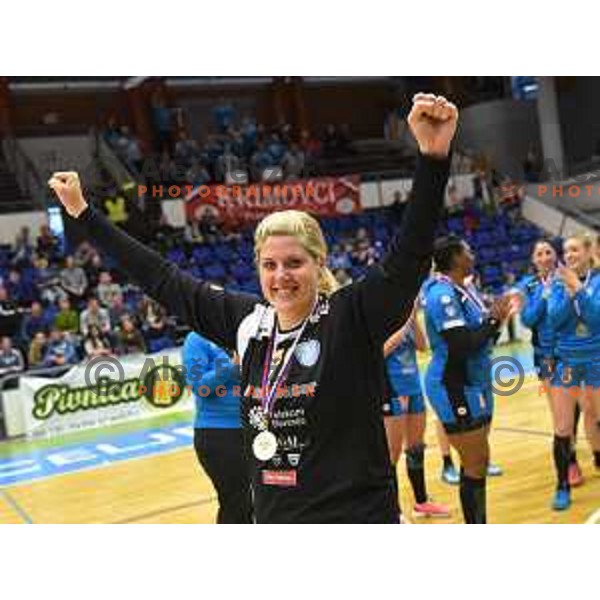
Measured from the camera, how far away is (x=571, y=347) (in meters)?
4.82

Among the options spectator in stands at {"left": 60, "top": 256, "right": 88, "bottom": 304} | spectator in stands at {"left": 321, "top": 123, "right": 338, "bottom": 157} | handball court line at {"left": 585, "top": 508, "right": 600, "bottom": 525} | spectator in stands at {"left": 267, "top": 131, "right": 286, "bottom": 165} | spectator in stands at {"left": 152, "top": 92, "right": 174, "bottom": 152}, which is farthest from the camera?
spectator in stands at {"left": 152, "top": 92, "right": 174, "bottom": 152}

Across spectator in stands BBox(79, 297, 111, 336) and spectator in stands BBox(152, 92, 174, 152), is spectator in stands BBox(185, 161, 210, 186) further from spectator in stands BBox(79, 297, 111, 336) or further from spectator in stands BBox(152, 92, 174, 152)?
spectator in stands BBox(152, 92, 174, 152)

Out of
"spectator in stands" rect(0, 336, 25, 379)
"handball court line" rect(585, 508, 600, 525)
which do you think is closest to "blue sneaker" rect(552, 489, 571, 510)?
"handball court line" rect(585, 508, 600, 525)

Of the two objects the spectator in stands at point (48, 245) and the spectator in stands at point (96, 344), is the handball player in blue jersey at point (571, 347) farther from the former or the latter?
the spectator in stands at point (48, 245)

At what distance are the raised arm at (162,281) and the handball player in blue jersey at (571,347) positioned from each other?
3266mm

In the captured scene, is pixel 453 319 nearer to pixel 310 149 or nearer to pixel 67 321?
pixel 67 321

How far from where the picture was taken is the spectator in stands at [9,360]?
341 inches

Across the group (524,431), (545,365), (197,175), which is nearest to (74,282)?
(197,175)

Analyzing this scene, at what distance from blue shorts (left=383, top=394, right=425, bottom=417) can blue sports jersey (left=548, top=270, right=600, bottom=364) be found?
0.92 meters

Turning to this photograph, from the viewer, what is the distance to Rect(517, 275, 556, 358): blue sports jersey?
490 centimetres

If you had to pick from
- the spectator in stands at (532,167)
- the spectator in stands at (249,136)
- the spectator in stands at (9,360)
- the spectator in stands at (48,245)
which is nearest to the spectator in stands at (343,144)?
the spectator in stands at (249,136)

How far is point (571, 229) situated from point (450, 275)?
28.9ft
